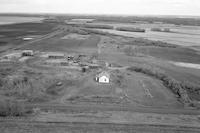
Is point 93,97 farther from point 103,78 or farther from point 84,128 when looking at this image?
point 84,128

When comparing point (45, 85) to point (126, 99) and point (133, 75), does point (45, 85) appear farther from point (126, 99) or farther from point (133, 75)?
point (133, 75)

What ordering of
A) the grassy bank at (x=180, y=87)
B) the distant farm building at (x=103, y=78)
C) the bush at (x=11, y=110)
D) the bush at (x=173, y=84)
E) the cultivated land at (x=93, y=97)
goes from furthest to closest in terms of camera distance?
1. the distant farm building at (x=103, y=78)
2. the bush at (x=173, y=84)
3. the grassy bank at (x=180, y=87)
4. the bush at (x=11, y=110)
5. the cultivated land at (x=93, y=97)

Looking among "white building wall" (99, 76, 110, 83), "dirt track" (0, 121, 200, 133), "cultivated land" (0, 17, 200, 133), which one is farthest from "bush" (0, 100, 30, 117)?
"white building wall" (99, 76, 110, 83)

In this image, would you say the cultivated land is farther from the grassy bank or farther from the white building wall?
the white building wall

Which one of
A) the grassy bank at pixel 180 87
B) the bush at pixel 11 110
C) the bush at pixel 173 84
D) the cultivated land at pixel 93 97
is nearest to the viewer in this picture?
the cultivated land at pixel 93 97

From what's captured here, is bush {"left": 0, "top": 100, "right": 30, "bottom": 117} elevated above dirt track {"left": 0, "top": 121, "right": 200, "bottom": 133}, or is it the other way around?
bush {"left": 0, "top": 100, "right": 30, "bottom": 117}

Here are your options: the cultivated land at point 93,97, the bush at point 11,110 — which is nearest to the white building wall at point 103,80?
the cultivated land at point 93,97

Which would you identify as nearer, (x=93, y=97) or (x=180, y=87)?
(x=93, y=97)

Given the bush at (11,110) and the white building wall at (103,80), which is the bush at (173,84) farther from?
the bush at (11,110)

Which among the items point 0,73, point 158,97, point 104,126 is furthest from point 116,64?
point 104,126

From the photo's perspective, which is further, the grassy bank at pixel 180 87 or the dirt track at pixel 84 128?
the grassy bank at pixel 180 87

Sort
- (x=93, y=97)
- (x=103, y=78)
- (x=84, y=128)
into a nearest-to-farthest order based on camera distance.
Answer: (x=84, y=128) → (x=93, y=97) → (x=103, y=78)

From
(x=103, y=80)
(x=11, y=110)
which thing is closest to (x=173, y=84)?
(x=103, y=80)
